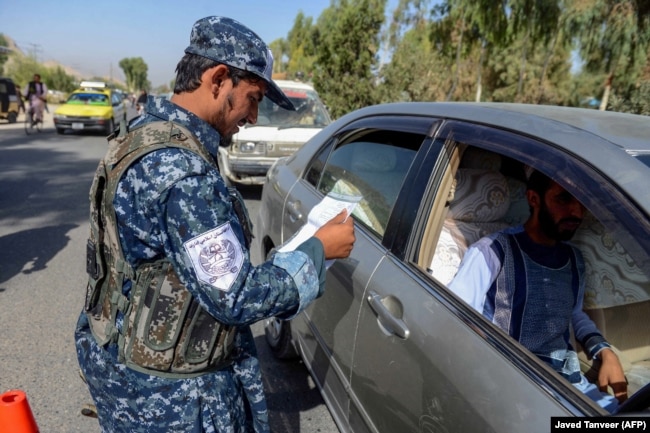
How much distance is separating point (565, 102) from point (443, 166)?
33.7 metres

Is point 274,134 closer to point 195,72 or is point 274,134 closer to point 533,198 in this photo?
point 533,198

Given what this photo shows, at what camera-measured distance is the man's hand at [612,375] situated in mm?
1577

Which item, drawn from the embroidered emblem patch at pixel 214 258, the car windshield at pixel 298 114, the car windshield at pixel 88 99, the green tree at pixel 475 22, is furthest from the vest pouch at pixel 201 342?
the green tree at pixel 475 22

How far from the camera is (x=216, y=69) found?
1122 millimetres

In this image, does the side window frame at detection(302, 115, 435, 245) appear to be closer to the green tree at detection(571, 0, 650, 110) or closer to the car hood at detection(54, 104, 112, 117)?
the car hood at detection(54, 104, 112, 117)

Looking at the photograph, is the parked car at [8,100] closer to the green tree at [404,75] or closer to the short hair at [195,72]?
the green tree at [404,75]

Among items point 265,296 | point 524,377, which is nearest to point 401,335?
point 524,377

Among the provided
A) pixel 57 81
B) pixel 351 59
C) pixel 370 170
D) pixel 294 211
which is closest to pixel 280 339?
pixel 294 211

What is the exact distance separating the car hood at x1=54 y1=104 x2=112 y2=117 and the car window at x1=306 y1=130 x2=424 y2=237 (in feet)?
47.2

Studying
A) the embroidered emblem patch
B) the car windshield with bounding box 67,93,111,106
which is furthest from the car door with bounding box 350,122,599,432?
the car windshield with bounding box 67,93,111,106

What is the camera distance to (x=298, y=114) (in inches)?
301

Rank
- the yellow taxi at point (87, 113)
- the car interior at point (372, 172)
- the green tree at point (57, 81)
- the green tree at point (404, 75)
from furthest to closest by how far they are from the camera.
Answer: the green tree at point (57, 81) → the yellow taxi at point (87, 113) → the green tree at point (404, 75) → the car interior at point (372, 172)

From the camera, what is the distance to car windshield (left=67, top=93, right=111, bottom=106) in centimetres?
1570

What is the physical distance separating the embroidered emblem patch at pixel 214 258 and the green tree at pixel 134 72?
4753 inches
